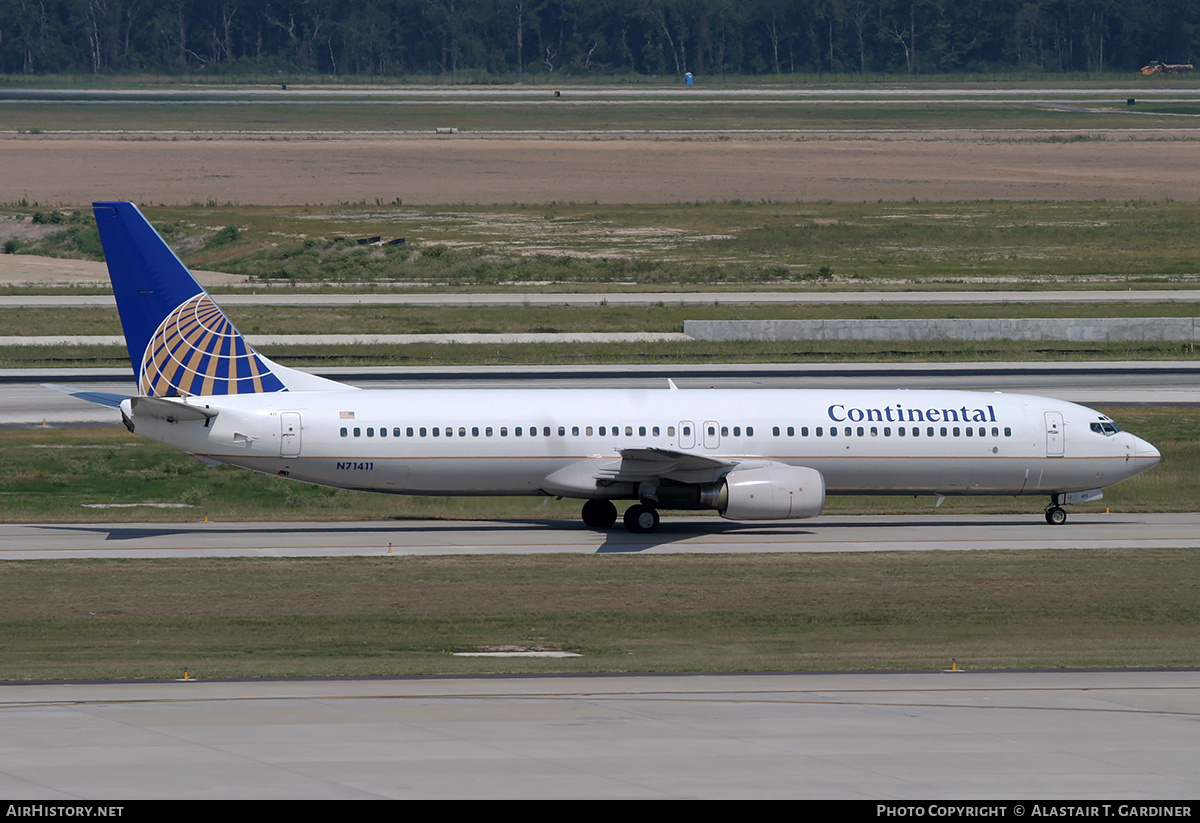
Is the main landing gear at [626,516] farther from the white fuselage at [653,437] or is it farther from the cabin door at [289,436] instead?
the cabin door at [289,436]

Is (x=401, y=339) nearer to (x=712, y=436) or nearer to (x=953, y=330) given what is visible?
(x=953, y=330)

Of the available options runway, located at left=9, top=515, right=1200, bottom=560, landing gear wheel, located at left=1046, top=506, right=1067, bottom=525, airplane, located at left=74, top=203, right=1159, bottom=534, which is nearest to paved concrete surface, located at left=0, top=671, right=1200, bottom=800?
runway, located at left=9, top=515, right=1200, bottom=560

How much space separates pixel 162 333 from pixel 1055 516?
983 inches

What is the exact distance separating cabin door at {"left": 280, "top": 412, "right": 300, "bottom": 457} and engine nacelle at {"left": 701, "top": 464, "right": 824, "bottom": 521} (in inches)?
429

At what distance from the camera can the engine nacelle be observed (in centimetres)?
3966

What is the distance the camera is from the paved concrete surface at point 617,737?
1788 centimetres

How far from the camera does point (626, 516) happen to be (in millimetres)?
41188

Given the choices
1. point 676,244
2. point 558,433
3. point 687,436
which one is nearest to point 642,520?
point 687,436

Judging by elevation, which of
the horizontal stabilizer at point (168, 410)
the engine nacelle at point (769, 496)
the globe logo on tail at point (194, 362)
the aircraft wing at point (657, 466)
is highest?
the globe logo on tail at point (194, 362)

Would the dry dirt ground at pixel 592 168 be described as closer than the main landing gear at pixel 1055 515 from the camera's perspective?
No

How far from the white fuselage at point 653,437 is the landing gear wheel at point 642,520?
4.70 feet

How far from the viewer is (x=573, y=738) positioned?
2033cm

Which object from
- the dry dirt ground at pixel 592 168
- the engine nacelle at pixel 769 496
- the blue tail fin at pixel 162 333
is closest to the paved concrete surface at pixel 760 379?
the blue tail fin at pixel 162 333
